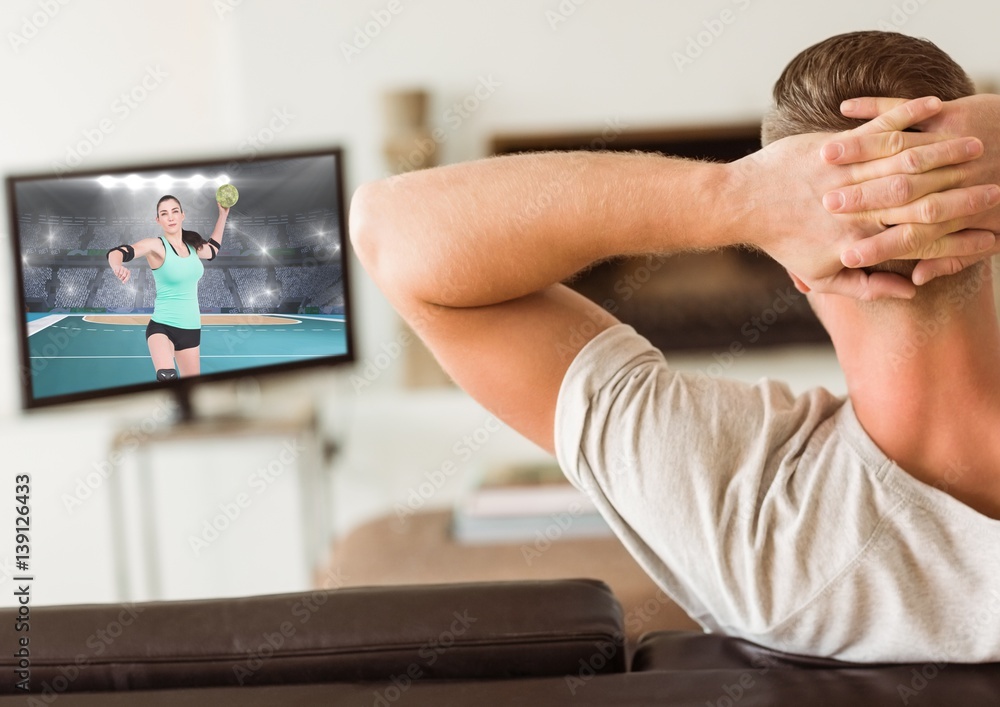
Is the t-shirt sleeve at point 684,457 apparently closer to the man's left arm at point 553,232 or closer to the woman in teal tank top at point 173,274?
the man's left arm at point 553,232

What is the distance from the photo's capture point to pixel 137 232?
2.87 feet

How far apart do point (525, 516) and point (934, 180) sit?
5.62 feet

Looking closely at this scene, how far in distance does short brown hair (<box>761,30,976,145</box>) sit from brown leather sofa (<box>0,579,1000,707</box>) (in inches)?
18.1

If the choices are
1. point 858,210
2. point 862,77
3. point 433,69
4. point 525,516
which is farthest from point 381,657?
point 433,69

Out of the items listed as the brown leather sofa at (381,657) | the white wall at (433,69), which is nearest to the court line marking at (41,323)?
the brown leather sofa at (381,657)

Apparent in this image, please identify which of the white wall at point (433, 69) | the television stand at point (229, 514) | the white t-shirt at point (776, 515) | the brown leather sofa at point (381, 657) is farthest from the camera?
the white wall at point (433, 69)

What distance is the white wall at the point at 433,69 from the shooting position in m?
3.45

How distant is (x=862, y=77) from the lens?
0.87 meters

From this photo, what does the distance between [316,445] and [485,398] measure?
7.98 feet

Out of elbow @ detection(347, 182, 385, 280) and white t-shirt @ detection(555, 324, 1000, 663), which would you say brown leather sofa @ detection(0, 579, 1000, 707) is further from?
elbow @ detection(347, 182, 385, 280)

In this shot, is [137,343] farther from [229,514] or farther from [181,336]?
[229,514]

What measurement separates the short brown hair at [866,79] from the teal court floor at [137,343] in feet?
1.59

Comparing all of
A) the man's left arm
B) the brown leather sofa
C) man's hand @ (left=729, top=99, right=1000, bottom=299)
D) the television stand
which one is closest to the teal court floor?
the man's left arm

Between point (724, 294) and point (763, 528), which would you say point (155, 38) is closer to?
point (724, 294)
